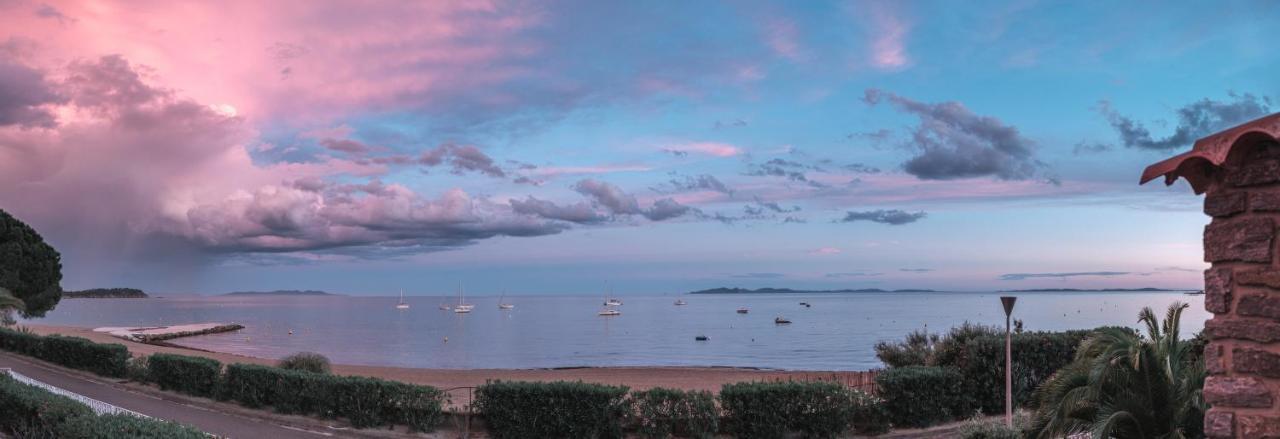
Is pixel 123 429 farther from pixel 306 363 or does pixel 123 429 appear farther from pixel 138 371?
pixel 138 371

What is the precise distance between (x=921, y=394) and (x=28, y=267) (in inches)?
2735

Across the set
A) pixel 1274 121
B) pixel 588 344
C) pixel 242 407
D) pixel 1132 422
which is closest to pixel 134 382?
pixel 242 407

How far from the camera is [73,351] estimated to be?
26.6 m

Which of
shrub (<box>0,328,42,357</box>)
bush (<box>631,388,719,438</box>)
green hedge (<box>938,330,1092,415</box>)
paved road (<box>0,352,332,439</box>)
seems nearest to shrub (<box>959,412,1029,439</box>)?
bush (<box>631,388,719,438</box>)

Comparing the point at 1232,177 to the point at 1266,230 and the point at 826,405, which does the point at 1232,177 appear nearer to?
the point at 1266,230

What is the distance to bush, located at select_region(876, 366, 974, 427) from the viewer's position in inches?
608

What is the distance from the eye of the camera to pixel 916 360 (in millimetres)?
20891

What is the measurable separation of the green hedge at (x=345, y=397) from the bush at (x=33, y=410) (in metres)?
5.69

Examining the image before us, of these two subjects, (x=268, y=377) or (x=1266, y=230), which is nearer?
(x=1266, y=230)

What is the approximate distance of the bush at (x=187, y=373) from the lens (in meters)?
20.0

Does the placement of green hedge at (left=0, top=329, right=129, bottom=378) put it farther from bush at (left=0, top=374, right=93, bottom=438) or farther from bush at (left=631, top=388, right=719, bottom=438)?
bush at (left=631, top=388, right=719, bottom=438)

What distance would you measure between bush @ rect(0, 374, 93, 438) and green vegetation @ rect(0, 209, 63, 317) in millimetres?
57791

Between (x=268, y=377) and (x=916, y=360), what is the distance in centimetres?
1621

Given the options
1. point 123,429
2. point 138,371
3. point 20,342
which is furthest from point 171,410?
point 20,342
